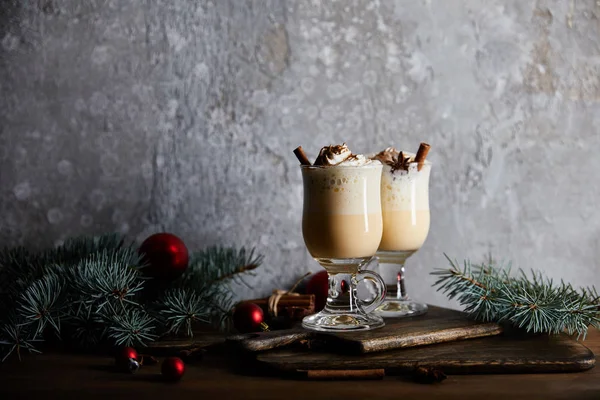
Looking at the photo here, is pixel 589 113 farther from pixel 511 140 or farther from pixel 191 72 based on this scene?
pixel 191 72

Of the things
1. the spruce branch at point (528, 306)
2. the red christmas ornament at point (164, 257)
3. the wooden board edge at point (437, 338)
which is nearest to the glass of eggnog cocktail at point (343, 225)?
the wooden board edge at point (437, 338)

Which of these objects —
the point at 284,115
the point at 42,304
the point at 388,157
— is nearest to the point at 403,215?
the point at 388,157

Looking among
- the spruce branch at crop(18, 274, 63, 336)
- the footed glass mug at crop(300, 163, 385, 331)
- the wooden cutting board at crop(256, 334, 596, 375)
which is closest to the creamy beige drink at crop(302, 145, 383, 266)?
the footed glass mug at crop(300, 163, 385, 331)

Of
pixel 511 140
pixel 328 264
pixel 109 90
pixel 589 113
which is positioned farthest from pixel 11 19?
pixel 589 113

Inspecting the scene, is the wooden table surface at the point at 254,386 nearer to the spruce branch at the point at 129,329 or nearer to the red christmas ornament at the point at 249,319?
the spruce branch at the point at 129,329

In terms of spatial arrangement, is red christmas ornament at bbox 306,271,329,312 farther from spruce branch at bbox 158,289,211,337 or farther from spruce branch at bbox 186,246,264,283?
spruce branch at bbox 158,289,211,337

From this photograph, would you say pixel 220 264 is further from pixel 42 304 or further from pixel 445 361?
pixel 445 361
